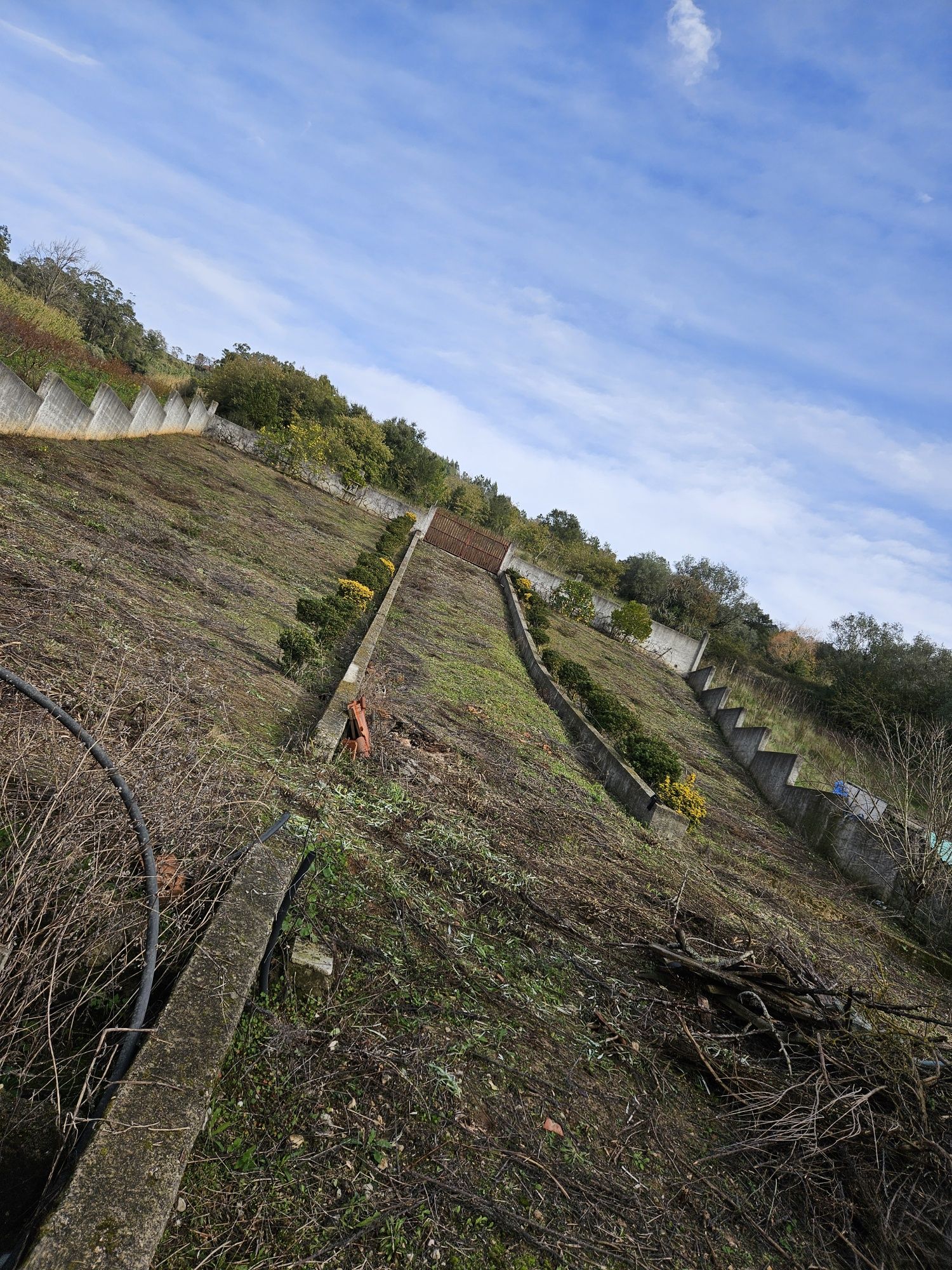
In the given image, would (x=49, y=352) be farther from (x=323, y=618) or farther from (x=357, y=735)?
(x=357, y=735)

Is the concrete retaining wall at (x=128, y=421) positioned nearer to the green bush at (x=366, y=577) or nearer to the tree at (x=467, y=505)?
the green bush at (x=366, y=577)

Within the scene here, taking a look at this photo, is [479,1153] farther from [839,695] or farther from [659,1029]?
[839,695]

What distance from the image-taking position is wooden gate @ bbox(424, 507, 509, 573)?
110 feet

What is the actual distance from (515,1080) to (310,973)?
3.73 feet

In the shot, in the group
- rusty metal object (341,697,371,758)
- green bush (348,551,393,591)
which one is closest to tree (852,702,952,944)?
rusty metal object (341,697,371,758)

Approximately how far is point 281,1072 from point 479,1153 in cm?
88

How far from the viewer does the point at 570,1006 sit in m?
4.41

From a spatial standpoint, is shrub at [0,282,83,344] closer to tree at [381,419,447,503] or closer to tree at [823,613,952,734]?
tree at [381,419,447,503]

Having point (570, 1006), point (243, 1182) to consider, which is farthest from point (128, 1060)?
point (570, 1006)

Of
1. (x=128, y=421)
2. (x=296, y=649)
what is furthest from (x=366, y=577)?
(x=128, y=421)

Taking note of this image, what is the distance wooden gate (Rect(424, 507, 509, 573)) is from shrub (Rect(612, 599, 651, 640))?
616 centimetres

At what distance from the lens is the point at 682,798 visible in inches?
403

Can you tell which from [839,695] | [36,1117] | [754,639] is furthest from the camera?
[754,639]

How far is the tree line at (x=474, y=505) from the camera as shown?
26.9 metres
